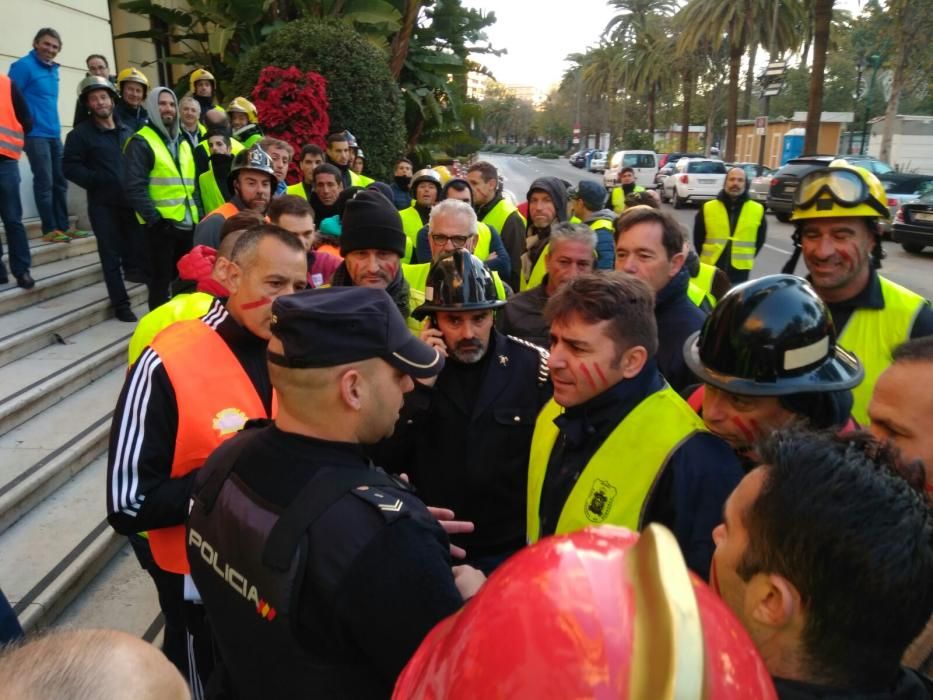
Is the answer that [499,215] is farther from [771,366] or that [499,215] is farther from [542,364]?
[771,366]

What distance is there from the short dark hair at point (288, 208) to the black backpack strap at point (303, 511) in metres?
2.81

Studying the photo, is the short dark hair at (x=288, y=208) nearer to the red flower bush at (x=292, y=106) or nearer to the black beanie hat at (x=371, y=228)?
the black beanie hat at (x=371, y=228)

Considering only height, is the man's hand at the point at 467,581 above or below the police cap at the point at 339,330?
below

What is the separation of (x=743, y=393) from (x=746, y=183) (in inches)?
243

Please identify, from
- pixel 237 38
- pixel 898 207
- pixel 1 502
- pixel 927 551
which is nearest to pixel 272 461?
pixel 927 551

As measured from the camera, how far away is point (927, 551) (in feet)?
3.62

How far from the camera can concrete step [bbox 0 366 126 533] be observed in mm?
3723

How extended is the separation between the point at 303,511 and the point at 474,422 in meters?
1.22

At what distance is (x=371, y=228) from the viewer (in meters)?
3.55

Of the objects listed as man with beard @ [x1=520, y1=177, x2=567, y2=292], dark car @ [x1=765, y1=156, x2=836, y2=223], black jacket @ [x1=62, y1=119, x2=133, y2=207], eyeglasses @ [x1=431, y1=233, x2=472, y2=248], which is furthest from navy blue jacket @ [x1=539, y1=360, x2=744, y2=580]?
dark car @ [x1=765, y1=156, x2=836, y2=223]

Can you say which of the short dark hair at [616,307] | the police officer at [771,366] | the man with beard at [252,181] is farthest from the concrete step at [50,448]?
the police officer at [771,366]

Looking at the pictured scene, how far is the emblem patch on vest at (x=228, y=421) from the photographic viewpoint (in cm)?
221

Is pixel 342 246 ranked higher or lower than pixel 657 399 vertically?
higher

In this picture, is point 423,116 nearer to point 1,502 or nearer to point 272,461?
point 1,502
